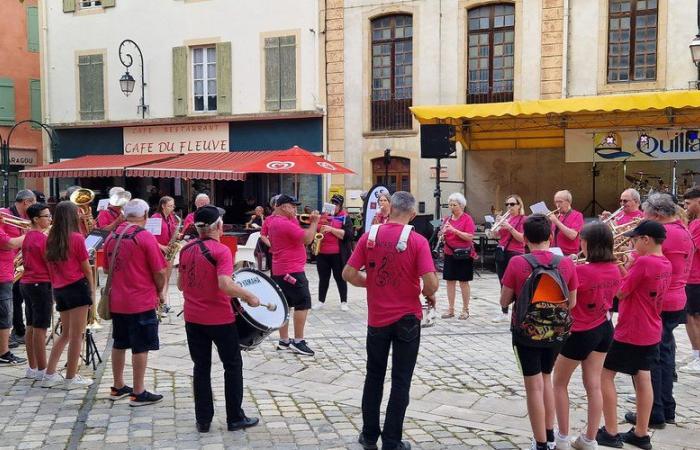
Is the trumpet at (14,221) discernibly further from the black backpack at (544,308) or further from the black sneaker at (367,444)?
the black backpack at (544,308)

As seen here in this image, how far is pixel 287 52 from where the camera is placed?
18.9 metres

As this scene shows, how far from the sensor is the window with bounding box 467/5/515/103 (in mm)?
17016

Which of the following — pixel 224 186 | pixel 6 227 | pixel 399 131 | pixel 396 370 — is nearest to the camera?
pixel 396 370

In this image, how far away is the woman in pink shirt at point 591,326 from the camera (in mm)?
4297

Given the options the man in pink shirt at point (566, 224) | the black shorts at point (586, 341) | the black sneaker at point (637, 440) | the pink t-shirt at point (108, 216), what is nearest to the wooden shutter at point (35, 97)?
the pink t-shirt at point (108, 216)

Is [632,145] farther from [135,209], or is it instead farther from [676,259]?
[135,209]

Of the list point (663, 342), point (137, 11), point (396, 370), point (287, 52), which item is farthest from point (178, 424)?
point (137, 11)

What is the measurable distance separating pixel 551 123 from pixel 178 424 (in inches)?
445

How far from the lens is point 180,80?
66.0 ft

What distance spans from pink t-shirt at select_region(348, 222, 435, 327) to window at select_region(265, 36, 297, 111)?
15.0 metres

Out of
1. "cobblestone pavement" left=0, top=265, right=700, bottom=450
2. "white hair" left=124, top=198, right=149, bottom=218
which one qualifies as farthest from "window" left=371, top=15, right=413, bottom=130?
"white hair" left=124, top=198, right=149, bottom=218

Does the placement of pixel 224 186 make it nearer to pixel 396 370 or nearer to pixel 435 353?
pixel 435 353

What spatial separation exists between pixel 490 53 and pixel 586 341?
45.8ft

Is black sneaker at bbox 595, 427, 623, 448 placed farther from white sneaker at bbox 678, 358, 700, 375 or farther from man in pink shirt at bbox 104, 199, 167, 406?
man in pink shirt at bbox 104, 199, 167, 406
